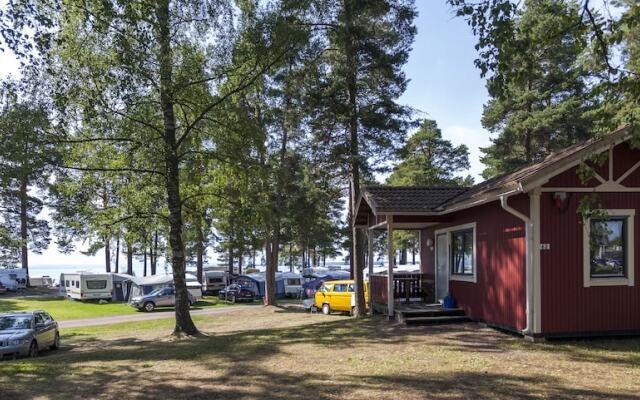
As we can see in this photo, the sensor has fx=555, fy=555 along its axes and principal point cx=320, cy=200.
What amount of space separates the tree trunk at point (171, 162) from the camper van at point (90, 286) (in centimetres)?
2536

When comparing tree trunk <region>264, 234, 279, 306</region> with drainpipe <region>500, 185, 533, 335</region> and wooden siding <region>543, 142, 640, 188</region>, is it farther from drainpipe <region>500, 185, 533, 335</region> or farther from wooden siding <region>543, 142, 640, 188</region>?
wooden siding <region>543, 142, 640, 188</region>

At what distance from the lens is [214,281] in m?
45.0

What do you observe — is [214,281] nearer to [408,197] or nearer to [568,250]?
[408,197]

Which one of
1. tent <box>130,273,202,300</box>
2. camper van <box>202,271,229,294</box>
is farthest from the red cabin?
camper van <box>202,271,229,294</box>

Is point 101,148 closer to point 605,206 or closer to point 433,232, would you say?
point 433,232

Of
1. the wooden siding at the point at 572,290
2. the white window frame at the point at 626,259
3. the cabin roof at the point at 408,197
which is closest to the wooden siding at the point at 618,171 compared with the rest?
the wooden siding at the point at 572,290

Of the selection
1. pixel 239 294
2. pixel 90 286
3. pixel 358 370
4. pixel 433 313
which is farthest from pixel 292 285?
pixel 358 370

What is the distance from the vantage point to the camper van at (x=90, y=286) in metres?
38.7

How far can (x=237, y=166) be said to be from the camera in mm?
16594

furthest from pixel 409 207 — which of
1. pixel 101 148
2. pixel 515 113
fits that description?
pixel 515 113

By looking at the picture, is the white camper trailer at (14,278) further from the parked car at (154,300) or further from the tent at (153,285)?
the parked car at (154,300)

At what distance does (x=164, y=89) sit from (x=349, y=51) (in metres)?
6.81

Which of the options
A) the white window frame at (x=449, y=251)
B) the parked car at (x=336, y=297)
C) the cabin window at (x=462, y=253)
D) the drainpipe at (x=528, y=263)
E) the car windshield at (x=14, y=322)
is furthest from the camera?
the parked car at (x=336, y=297)

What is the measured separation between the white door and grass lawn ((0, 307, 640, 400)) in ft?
8.76
